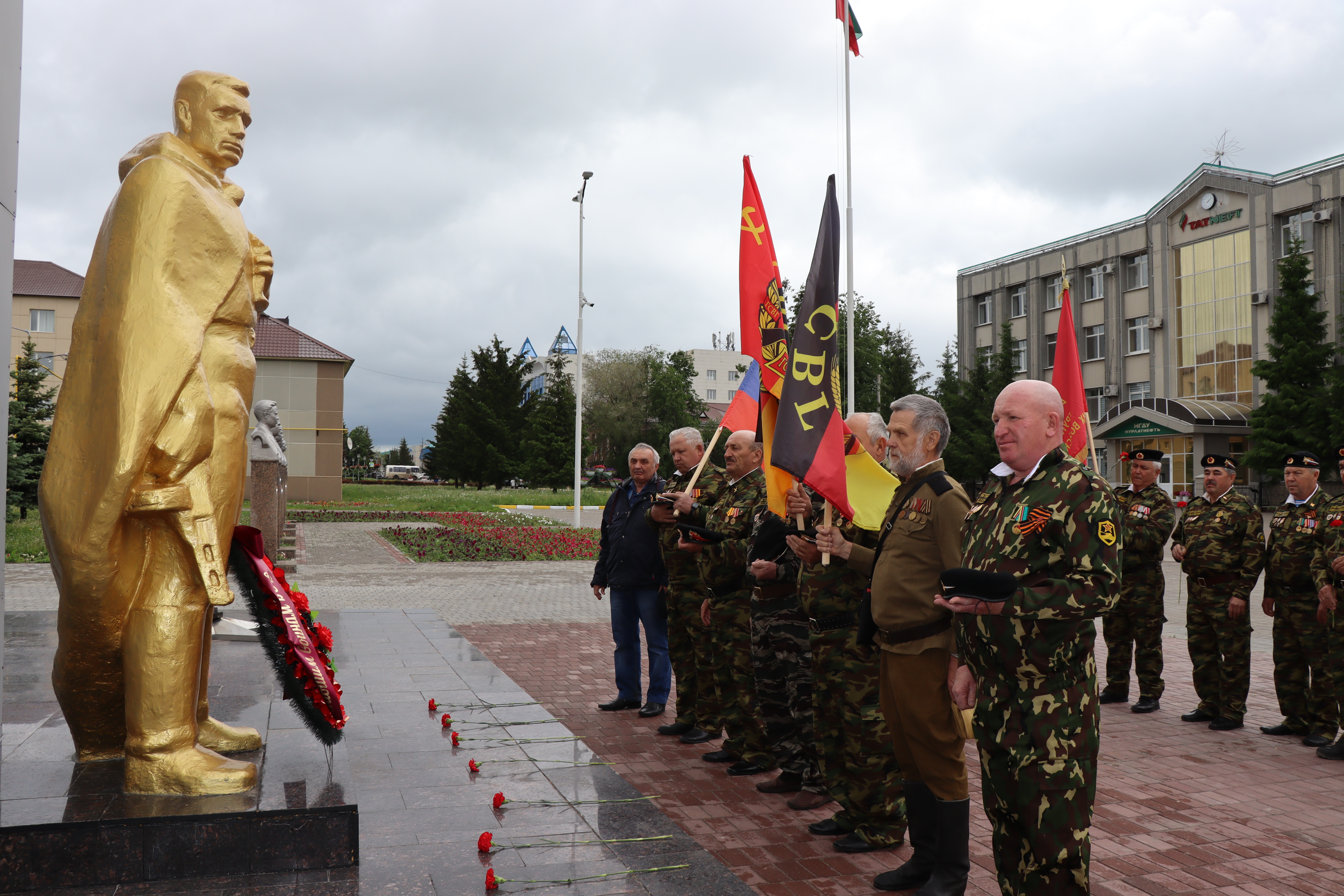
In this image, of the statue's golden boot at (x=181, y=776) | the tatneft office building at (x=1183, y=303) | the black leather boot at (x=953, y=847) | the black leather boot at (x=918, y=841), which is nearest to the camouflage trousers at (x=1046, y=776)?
the black leather boot at (x=953, y=847)

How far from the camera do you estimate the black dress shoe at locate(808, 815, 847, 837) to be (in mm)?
4609

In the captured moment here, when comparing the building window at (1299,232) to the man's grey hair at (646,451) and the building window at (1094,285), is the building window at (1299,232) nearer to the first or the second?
the building window at (1094,285)

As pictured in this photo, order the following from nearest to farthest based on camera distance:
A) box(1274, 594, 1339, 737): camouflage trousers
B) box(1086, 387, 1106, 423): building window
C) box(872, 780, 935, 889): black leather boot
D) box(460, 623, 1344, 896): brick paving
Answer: box(872, 780, 935, 889): black leather boot → box(460, 623, 1344, 896): brick paving → box(1274, 594, 1339, 737): camouflage trousers → box(1086, 387, 1106, 423): building window

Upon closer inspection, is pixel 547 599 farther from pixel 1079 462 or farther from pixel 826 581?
pixel 1079 462

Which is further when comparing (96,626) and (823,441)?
(823,441)

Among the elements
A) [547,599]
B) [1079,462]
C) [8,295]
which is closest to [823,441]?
[1079,462]

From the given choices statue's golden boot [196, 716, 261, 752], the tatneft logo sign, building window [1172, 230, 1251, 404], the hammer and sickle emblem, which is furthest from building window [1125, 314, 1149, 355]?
statue's golden boot [196, 716, 261, 752]

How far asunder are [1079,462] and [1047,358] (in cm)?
4632

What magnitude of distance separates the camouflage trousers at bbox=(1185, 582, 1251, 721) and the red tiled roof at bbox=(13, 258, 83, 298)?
53.5m

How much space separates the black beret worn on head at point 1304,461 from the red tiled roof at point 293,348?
38.3 metres

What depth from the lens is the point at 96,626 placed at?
398cm

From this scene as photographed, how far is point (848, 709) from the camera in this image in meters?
4.55

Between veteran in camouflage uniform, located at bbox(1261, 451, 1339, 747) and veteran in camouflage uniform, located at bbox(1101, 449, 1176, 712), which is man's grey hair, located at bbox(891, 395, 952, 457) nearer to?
veteran in camouflage uniform, located at bbox(1261, 451, 1339, 747)

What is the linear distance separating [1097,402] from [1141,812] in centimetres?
4408
